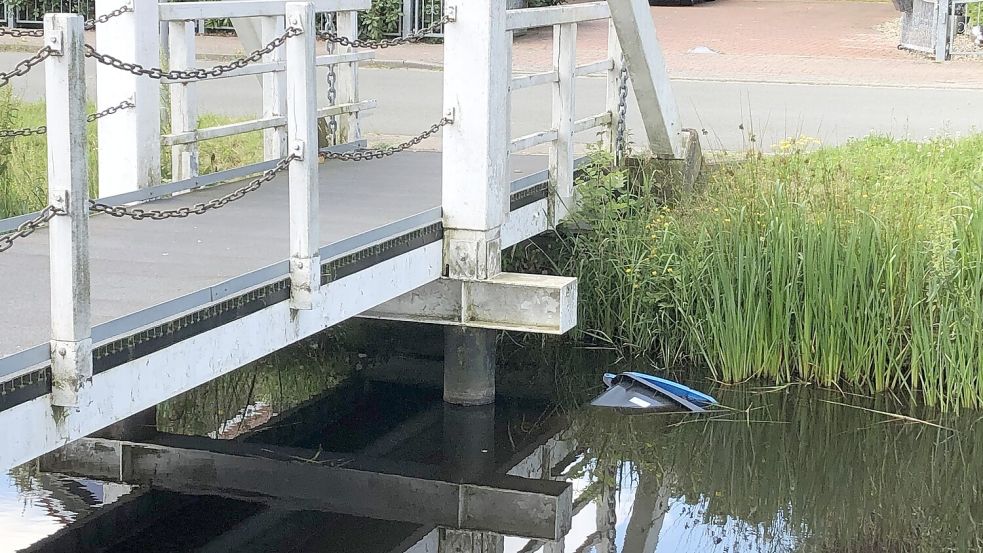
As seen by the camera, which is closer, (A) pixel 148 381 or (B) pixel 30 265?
(A) pixel 148 381

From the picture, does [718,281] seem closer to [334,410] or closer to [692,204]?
[692,204]

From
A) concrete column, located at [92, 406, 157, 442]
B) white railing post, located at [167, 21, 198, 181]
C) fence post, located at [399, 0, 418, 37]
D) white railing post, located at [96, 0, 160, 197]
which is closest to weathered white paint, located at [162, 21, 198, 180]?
white railing post, located at [167, 21, 198, 181]

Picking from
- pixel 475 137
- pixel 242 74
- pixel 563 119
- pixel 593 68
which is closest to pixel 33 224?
pixel 475 137

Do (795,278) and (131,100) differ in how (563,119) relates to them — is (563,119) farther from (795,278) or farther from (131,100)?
(131,100)

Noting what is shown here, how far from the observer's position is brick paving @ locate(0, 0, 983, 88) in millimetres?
18625

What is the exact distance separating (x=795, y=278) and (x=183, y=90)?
125 inches

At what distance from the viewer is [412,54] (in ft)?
71.8

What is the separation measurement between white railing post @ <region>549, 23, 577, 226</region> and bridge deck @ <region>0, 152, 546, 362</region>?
10.0 inches

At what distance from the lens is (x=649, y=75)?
8531mm

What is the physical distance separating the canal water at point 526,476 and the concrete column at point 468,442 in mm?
12

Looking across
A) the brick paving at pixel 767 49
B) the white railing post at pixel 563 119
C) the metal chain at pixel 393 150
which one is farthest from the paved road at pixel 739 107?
the metal chain at pixel 393 150

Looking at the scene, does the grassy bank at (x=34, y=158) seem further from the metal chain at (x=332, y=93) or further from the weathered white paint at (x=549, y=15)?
the weathered white paint at (x=549, y=15)

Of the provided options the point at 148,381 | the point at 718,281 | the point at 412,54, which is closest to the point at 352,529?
the point at 148,381

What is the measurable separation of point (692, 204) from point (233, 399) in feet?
9.19
